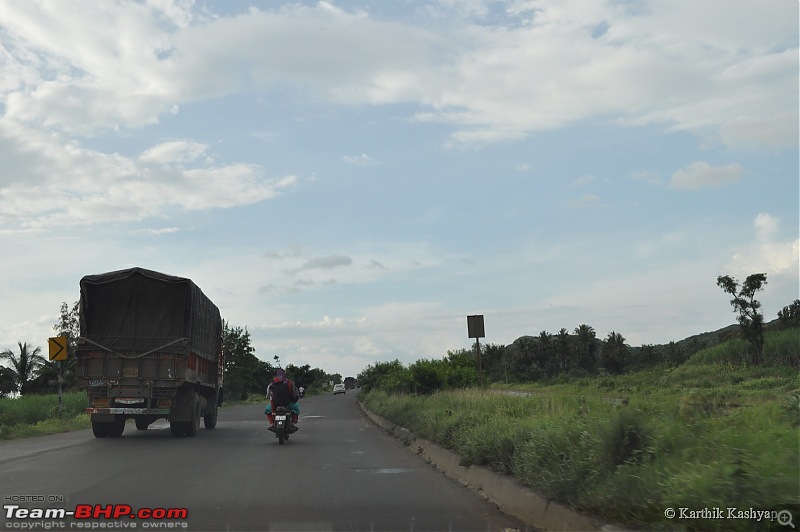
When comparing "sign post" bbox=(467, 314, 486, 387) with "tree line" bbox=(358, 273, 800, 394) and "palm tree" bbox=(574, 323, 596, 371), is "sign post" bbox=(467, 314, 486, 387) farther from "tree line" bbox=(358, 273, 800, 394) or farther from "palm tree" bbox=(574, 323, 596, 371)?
"palm tree" bbox=(574, 323, 596, 371)

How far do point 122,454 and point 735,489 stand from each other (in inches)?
499

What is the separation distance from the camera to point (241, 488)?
1049 centimetres

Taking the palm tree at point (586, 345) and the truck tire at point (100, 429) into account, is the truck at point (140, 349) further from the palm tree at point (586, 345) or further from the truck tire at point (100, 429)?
the palm tree at point (586, 345)

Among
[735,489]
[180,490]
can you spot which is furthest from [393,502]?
[735,489]

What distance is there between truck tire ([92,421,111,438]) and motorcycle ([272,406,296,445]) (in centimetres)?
474

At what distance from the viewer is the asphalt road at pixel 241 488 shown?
8.26m

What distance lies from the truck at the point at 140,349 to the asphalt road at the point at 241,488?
2.00 meters

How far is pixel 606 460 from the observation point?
7.72m

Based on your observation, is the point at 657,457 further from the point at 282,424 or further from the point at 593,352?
the point at 593,352

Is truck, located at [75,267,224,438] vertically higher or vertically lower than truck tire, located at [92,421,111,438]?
higher

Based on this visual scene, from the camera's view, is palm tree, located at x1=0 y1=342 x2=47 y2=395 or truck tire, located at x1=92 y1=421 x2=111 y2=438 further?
palm tree, located at x1=0 y1=342 x2=47 y2=395

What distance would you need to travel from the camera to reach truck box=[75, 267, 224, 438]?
19.0 m

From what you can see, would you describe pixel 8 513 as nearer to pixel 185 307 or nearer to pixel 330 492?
pixel 330 492

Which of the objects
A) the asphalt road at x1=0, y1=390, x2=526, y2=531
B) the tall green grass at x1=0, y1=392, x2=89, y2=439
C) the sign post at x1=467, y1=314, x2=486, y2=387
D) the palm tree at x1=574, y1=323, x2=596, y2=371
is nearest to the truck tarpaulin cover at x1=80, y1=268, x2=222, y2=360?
the asphalt road at x1=0, y1=390, x2=526, y2=531
